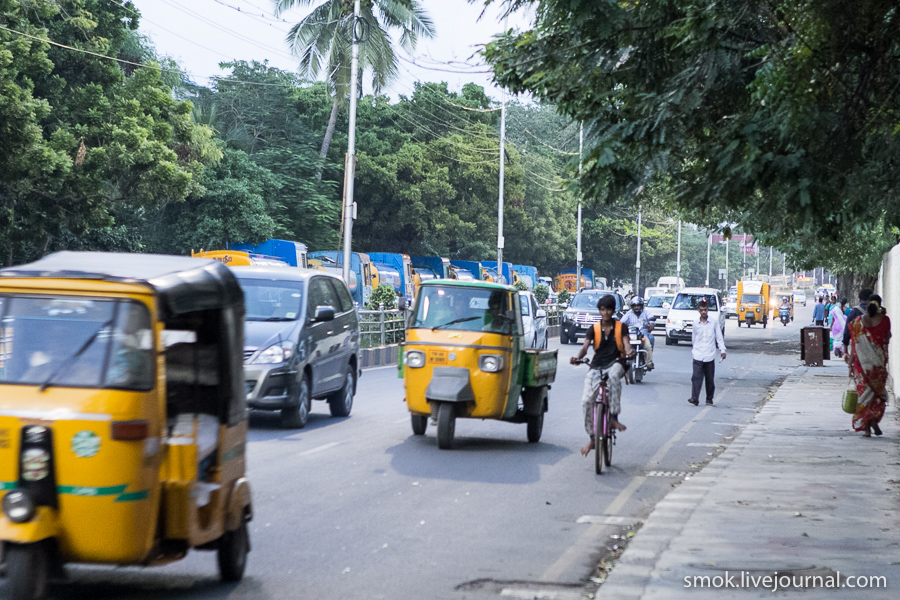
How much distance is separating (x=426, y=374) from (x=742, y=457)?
3.73m

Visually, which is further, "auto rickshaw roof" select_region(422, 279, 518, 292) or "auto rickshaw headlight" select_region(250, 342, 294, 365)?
"auto rickshaw headlight" select_region(250, 342, 294, 365)

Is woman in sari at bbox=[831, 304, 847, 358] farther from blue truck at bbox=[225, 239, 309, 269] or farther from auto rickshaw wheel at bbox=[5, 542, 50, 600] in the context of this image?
auto rickshaw wheel at bbox=[5, 542, 50, 600]

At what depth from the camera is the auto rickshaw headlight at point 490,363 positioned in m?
11.5

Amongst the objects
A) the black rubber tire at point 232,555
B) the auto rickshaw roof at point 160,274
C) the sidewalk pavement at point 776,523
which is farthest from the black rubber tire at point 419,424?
the auto rickshaw roof at point 160,274

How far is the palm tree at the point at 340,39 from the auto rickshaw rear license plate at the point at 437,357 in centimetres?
2678

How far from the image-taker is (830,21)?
22.6 ft

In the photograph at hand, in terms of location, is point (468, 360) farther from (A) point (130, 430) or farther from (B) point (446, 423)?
(A) point (130, 430)

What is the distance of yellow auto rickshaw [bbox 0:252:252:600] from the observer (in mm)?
4773

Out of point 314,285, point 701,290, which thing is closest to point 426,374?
point 314,285

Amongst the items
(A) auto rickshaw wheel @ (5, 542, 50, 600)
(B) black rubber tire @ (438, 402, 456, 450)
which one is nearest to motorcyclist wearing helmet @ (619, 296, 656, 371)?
(B) black rubber tire @ (438, 402, 456, 450)

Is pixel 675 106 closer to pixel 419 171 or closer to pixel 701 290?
pixel 701 290

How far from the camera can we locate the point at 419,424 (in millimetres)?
12688

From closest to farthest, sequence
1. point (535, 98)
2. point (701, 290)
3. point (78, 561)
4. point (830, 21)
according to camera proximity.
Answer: point (78, 561), point (830, 21), point (535, 98), point (701, 290)

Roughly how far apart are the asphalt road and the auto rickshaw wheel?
2.92 ft
